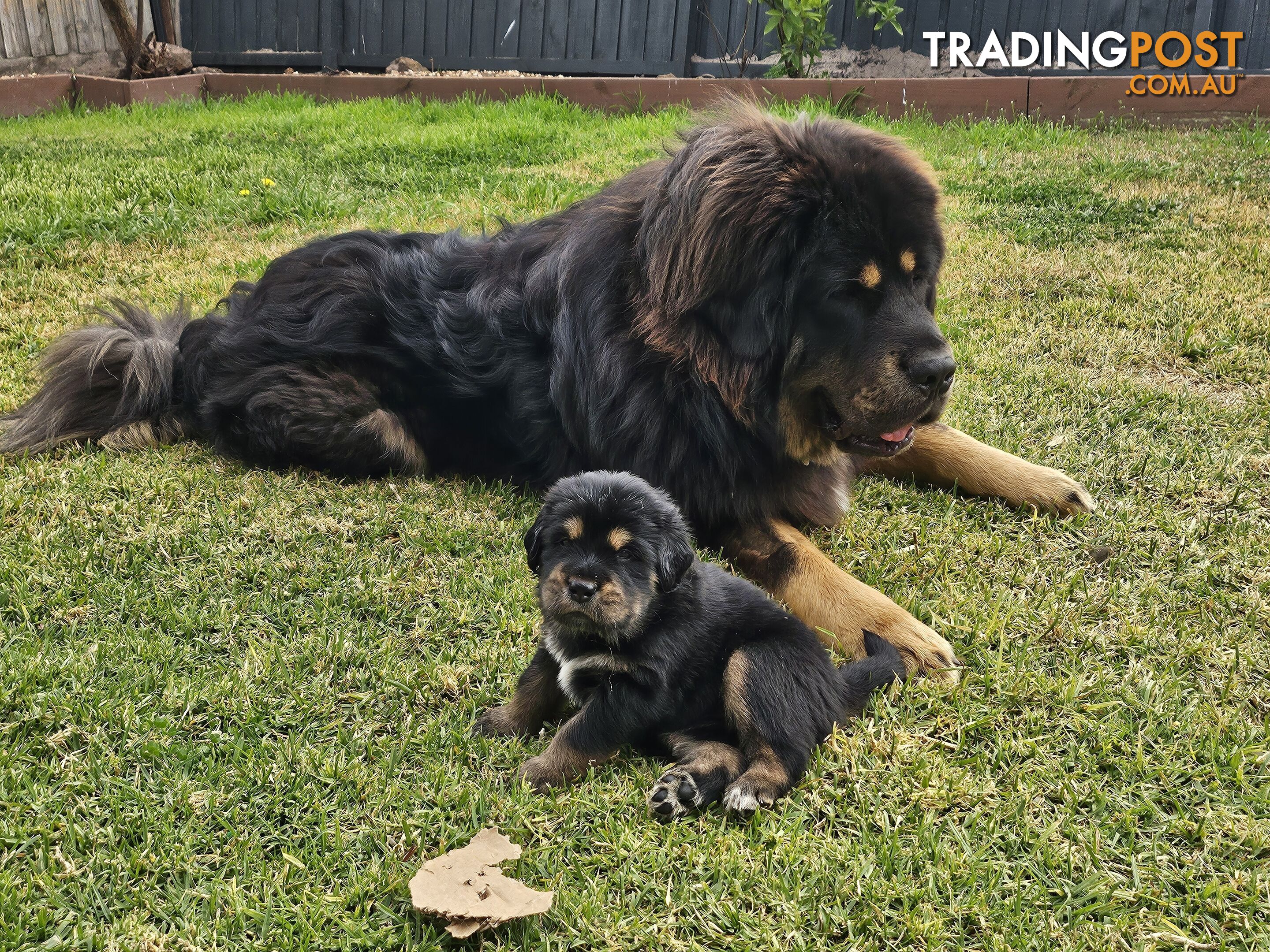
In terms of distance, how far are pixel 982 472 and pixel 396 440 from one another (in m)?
2.68

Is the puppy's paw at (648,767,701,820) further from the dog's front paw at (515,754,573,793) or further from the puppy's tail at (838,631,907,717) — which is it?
the puppy's tail at (838,631,907,717)

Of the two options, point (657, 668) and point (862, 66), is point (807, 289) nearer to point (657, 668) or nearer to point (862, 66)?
point (657, 668)

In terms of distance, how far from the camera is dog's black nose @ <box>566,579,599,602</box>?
2750 mm

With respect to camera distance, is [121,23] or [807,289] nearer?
[807,289]

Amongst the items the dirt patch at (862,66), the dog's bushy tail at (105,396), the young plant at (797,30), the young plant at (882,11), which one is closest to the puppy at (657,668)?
the dog's bushy tail at (105,396)

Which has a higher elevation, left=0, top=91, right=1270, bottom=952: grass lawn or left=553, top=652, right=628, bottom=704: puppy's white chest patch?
left=553, top=652, right=628, bottom=704: puppy's white chest patch

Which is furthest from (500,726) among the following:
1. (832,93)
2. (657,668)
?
(832,93)

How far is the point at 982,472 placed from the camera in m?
4.55

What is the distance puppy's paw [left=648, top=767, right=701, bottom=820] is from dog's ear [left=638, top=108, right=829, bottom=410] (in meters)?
1.71

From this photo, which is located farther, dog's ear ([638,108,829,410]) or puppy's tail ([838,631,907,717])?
dog's ear ([638,108,829,410])

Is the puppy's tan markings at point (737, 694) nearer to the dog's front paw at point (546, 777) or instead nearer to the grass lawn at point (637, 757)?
the grass lawn at point (637, 757)

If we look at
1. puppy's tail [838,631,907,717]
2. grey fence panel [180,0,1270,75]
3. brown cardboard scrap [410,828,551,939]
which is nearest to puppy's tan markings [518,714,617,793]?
brown cardboard scrap [410,828,551,939]

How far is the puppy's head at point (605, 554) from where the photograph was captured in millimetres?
2775

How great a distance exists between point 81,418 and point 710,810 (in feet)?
12.8
